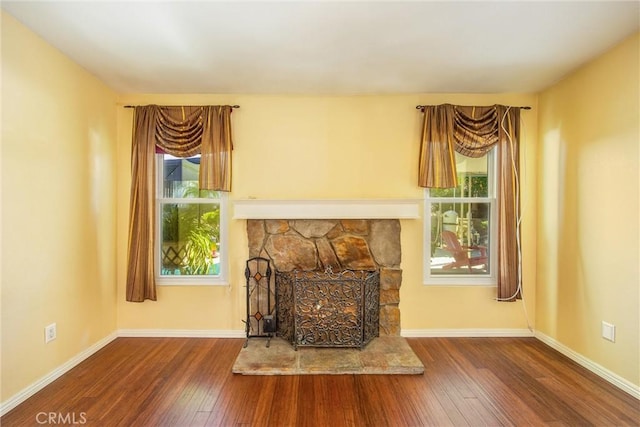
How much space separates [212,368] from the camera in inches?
97.7

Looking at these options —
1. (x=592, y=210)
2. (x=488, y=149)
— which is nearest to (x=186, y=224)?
(x=488, y=149)

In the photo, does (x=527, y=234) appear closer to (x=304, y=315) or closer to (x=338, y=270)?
(x=338, y=270)

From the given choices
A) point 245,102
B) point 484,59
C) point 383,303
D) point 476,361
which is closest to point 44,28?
point 245,102

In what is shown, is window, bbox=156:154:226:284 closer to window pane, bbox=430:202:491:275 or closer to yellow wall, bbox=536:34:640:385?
window pane, bbox=430:202:491:275

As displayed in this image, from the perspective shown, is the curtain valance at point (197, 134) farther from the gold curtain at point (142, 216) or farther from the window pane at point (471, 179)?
the window pane at point (471, 179)

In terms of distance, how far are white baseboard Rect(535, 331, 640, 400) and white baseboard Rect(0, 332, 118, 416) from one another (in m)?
4.12

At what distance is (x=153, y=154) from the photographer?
2984 mm

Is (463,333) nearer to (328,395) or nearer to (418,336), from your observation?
(418,336)

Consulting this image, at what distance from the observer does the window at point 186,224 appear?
3.15 meters

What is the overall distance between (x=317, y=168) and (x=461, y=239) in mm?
1672

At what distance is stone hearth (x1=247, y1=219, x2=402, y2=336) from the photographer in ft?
9.89

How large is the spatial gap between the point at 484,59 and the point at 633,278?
1911 millimetres

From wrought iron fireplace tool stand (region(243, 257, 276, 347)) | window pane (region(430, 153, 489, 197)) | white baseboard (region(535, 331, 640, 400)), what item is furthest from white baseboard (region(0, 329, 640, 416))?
window pane (region(430, 153, 489, 197))

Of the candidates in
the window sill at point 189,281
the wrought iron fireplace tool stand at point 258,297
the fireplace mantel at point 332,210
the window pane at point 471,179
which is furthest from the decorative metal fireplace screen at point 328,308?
the window pane at point 471,179
